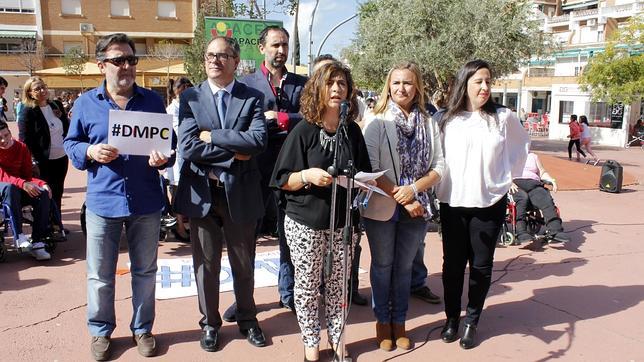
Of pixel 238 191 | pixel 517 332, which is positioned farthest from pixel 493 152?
pixel 238 191

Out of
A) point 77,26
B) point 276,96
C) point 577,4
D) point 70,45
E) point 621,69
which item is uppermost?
point 577,4

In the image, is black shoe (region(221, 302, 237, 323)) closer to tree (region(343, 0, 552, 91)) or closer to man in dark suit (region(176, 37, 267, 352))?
man in dark suit (region(176, 37, 267, 352))

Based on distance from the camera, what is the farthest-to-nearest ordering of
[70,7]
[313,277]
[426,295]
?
[70,7] < [426,295] < [313,277]

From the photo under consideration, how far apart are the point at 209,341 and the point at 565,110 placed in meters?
32.8

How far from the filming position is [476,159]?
3.85 metres

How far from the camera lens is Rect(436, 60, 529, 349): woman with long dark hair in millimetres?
3838

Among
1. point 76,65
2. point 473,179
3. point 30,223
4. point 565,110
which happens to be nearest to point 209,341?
point 473,179

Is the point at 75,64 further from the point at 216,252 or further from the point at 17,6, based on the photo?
the point at 216,252

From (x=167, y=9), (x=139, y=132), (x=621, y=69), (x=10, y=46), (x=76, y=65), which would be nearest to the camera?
(x=139, y=132)

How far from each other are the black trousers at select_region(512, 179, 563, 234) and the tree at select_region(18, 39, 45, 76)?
139 feet

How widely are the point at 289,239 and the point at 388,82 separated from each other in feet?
4.46

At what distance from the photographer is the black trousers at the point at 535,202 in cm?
690

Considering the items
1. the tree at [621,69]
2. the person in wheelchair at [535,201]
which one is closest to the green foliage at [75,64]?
the tree at [621,69]

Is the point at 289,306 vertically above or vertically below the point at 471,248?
below
